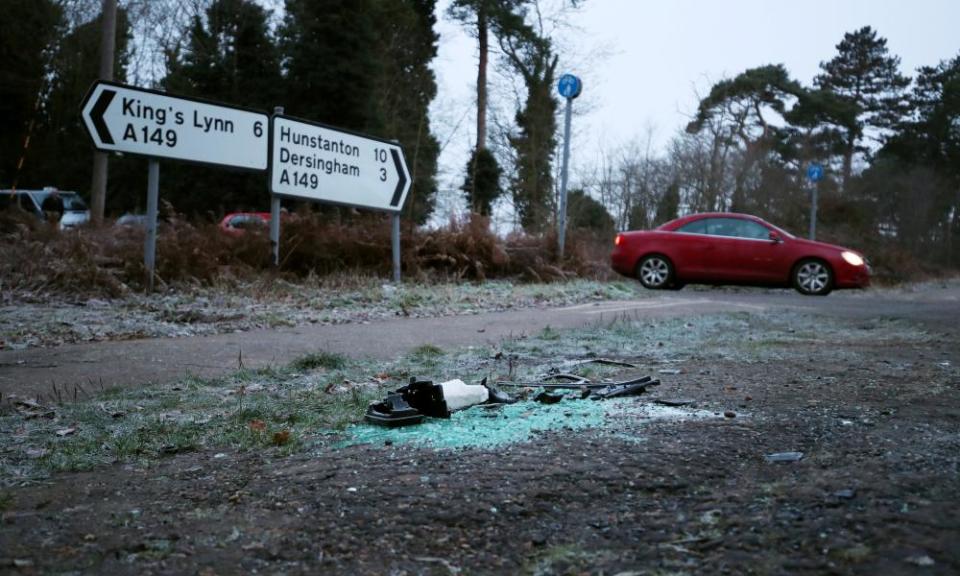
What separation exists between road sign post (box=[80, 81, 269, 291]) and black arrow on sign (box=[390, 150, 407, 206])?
2.31m

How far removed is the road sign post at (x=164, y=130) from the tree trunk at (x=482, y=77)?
16.6m

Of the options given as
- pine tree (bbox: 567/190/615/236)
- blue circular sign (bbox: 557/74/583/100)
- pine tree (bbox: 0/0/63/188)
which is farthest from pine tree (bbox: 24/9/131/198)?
blue circular sign (bbox: 557/74/583/100)

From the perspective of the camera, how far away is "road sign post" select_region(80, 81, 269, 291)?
8.48 m

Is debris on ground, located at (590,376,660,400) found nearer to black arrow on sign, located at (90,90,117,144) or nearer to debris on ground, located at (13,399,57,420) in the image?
debris on ground, located at (13,399,57,420)

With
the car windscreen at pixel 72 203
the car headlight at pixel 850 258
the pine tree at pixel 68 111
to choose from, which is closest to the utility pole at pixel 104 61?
the car windscreen at pixel 72 203

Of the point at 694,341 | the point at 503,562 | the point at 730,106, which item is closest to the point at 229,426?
the point at 503,562

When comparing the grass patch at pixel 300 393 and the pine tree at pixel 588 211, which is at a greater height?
the pine tree at pixel 588 211

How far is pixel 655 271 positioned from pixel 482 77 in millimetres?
14865

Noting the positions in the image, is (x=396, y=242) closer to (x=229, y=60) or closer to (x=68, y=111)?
(x=229, y=60)

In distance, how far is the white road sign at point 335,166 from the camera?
10.4m

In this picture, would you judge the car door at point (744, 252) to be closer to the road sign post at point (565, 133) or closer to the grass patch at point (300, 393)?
the road sign post at point (565, 133)

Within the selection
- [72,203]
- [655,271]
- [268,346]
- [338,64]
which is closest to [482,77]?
[338,64]

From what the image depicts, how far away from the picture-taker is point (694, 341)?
6047 millimetres

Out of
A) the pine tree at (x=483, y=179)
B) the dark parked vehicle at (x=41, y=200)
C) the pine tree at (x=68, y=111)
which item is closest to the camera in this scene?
the dark parked vehicle at (x=41, y=200)
